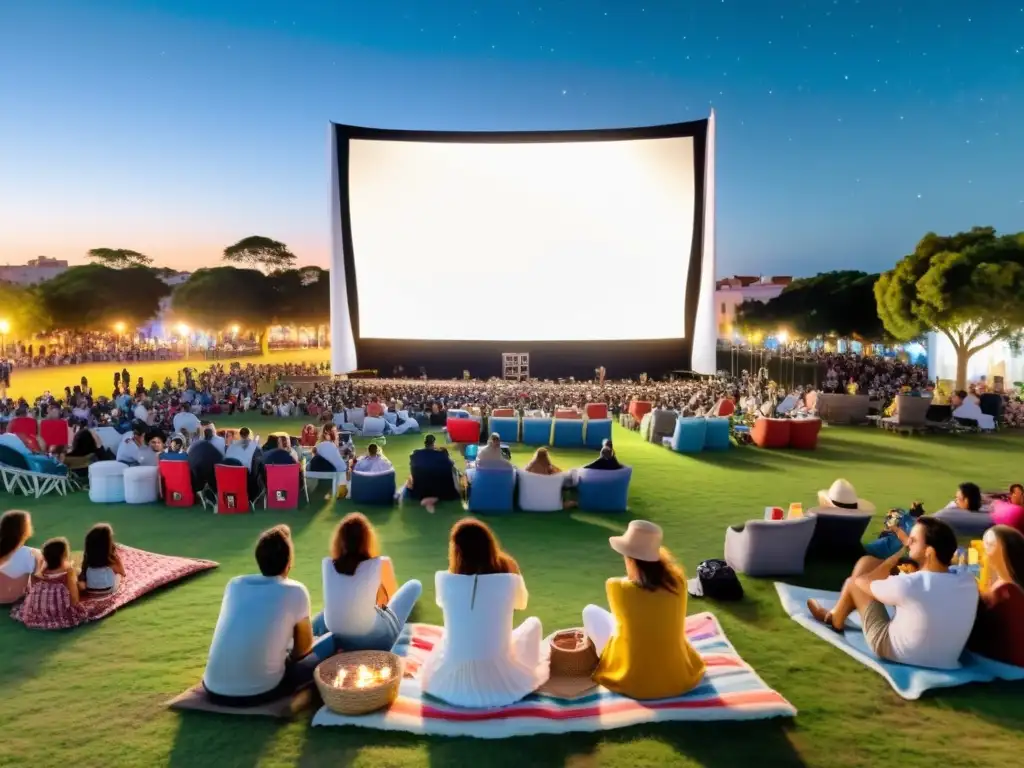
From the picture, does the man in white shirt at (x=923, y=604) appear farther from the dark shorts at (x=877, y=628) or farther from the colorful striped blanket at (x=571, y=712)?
the colorful striped blanket at (x=571, y=712)

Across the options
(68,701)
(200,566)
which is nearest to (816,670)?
(68,701)

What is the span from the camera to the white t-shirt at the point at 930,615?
4082mm

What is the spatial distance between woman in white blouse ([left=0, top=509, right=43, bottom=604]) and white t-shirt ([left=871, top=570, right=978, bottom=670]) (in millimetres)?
5719

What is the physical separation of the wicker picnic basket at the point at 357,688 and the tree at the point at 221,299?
47.6 m

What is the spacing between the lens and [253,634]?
3717 mm

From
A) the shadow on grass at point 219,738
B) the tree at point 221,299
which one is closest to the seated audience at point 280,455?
the shadow on grass at point 219,738

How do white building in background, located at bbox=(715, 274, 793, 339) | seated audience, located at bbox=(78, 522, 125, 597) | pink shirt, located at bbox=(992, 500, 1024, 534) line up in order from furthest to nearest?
white building in background, located at bbox=(715, 274, 793, 339) → pink shirt, located at bbox=(992, 500, 1024, 534) → seated audience, located at bbox=(78, 522, 125, 597)

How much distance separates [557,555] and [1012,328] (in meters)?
20.7

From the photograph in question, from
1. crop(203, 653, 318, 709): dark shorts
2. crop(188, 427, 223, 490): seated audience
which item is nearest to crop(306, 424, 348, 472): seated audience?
crop(188, 427, 223, 490): seated audience

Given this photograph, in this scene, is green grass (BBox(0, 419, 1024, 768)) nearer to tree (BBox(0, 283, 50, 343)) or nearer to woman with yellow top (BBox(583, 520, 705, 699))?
woman with yellow top (BBox(583, 520, 705, 699))

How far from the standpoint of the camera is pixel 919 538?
414 centimetres

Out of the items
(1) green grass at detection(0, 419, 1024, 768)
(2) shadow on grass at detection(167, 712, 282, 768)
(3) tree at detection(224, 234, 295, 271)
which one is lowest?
(1) green grass at detection(0, 419, 1024, 768)

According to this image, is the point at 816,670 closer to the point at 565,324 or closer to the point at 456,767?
the point at 456,767

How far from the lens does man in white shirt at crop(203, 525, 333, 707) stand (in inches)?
146
